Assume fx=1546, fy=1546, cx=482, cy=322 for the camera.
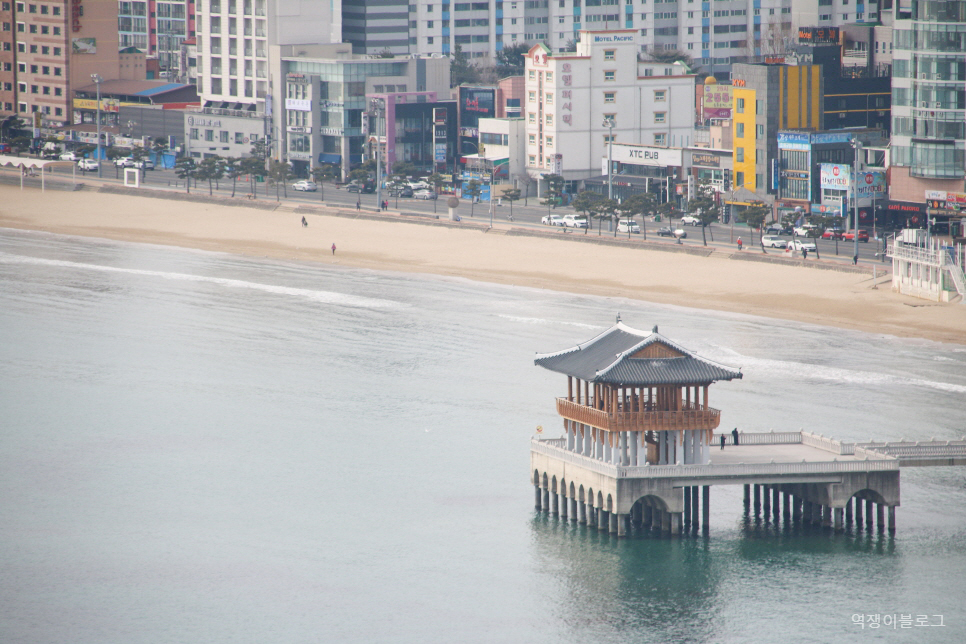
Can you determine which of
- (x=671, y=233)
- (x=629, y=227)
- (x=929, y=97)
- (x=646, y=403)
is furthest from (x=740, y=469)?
(x=629, y=227)

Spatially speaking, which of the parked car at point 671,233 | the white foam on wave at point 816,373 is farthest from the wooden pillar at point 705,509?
the parked car at point 671,233

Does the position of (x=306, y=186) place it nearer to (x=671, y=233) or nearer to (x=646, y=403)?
(x=671, y=233)

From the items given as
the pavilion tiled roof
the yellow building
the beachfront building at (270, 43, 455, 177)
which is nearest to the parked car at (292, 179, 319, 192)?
the beachfront building at (270, 43, 455, 177)

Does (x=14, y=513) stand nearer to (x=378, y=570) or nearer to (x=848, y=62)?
(x=378, y=570)

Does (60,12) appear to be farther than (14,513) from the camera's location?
Yes

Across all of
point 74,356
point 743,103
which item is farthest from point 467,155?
point 74,356

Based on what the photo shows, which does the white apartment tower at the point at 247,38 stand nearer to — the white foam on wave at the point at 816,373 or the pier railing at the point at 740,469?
the white foam on wave at the point at 816,373
